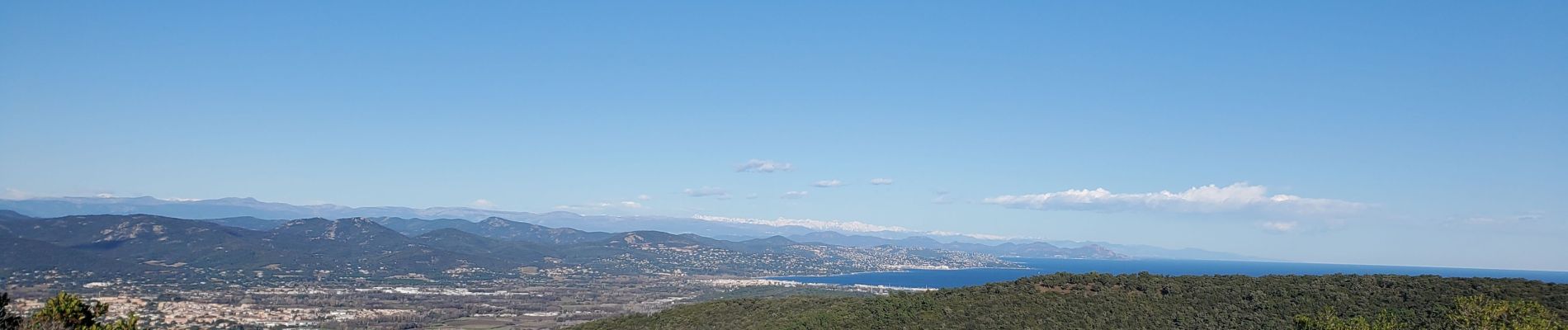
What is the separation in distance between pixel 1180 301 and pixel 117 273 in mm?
211225

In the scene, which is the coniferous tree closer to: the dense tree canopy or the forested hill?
the dense tree canopy

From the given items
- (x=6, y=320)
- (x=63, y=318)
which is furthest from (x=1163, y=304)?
(x=6, y=320)

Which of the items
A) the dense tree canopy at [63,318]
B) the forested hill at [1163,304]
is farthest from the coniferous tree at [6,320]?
the forested hill at [1163,304]

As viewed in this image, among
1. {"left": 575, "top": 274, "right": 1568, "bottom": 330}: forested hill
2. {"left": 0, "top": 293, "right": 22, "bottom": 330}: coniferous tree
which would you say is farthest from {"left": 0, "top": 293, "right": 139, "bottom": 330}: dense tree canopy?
{"left": 575, "top": 274, "right": 1568, "bottom": 330}: forested hill

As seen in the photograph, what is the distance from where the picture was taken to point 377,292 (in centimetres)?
18350

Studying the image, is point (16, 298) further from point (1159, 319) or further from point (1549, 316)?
point (1549, 316)

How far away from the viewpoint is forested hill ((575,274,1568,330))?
43.8 meters

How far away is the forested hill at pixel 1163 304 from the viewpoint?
43844mm

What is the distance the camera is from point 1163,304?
5150 cm

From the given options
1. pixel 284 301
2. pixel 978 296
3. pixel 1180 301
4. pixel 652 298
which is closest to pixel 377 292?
pixel 284 301

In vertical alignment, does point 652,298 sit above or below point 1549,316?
below

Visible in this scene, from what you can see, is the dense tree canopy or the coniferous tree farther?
the dense tree canopy

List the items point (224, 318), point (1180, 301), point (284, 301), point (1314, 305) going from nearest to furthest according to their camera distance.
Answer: point (1314, 305)
point (1180, 301)
point (224, 318)
point (284, 301)

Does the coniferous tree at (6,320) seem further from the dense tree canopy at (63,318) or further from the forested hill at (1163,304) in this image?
the forested hill at (1163,304)
